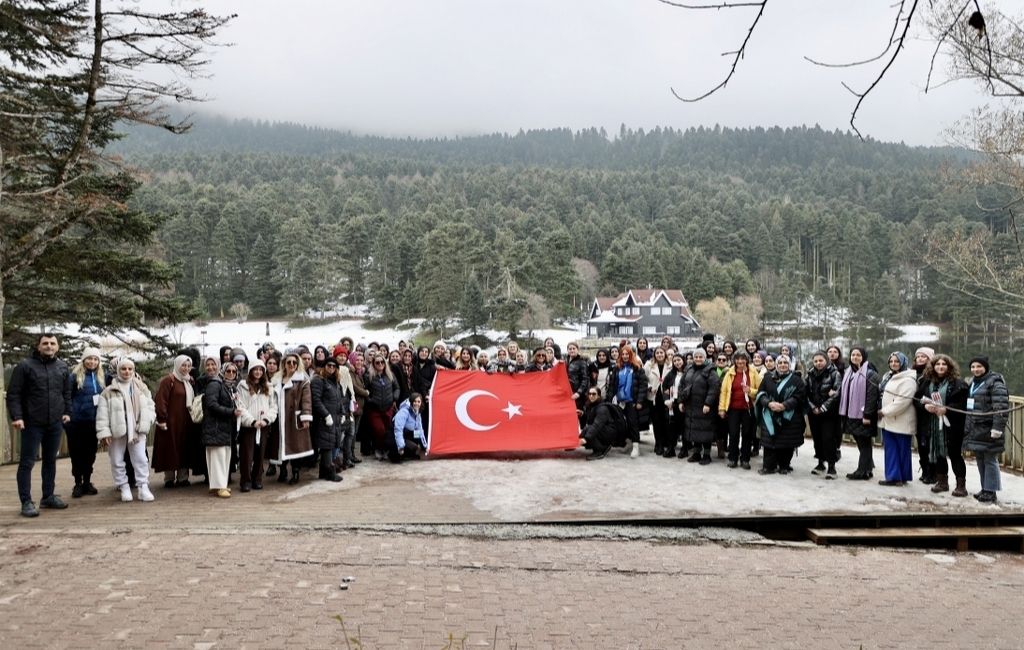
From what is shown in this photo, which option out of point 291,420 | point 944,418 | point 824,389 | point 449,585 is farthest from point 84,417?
point 944,418

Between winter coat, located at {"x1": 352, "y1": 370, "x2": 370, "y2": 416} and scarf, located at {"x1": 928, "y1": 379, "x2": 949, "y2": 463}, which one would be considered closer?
scarf, located at {"x1": 928, "y1": 379, "x2": 949, "y2": 463}

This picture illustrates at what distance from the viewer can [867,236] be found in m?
107

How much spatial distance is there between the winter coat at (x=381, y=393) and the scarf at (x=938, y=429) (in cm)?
711

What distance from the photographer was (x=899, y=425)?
8.71m

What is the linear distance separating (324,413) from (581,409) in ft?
14.3

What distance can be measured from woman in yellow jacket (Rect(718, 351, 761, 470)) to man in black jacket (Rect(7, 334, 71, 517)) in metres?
8.08

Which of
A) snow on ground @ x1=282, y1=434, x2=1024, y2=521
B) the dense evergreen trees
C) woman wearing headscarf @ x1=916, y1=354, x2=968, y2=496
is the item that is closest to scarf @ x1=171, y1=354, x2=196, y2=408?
snow on ground @ x1=282, y1=434, x2=1024, y2=521

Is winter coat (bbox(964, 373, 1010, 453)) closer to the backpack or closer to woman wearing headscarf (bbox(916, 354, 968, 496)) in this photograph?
woman wearing headscarf (bbox(916, 354, 968, 496))

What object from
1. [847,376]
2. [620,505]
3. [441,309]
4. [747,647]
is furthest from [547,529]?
[441,309]

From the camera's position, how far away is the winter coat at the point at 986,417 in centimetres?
790

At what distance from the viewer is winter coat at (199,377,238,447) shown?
793 cm

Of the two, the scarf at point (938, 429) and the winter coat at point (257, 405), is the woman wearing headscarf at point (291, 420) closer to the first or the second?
the winter coat at point (257, 405)

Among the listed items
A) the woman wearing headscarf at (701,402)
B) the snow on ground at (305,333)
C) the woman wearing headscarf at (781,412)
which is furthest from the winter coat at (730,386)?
the snow on ground at (305,333)

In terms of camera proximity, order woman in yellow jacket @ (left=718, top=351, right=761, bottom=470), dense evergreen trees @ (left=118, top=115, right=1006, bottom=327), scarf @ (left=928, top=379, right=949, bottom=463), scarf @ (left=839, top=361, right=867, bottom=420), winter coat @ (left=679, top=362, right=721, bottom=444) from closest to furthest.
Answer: scarf @ (left=928, top=379, right=949, bottom=463) → scarf @ (left=839, top=361, right=867, bottom=420) → woman in yellow jacket @ (left=718, top=351, right=761, bottom=470) → winter coat @ (left=679, top=362, right=721, bottom=444) → dense evergreen trees @ (left=118, top=115, right=1006, bottom=327)
